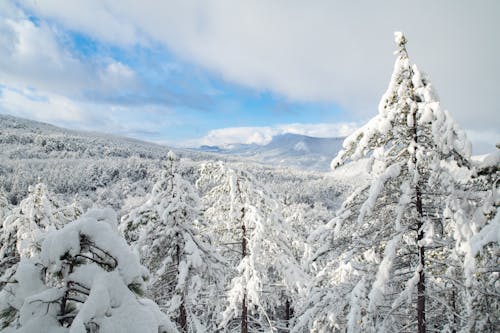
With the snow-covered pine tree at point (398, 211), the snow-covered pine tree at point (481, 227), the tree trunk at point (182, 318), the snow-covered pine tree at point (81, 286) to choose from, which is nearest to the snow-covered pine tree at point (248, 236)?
the tree trunk at point (182, 318)

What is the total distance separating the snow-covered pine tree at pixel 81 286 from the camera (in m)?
2.65

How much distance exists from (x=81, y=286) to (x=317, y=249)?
6504 millimetres

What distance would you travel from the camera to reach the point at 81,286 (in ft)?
9.53

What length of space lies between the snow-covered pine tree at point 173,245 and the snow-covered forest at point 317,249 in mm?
44

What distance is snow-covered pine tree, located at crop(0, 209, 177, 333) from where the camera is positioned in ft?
8.71

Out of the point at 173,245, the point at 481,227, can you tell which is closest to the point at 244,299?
the point at 173,245

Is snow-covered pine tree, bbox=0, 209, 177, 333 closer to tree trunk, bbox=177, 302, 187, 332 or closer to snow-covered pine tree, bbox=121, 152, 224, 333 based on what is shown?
snow-covered pine tree, bbox=121, 152, 224, 333

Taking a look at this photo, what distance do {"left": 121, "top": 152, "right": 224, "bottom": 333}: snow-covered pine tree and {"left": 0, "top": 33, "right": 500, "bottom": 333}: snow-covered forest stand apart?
0.15ft

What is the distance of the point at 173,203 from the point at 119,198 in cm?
15753

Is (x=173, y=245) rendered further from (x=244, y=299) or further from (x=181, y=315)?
(x=244, y=299)

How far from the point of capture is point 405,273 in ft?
23.1

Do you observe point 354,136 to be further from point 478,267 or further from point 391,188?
point 478,267

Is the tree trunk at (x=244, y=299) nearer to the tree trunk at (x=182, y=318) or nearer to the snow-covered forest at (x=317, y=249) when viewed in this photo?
the snow-covered forest at (x=317, y=249)

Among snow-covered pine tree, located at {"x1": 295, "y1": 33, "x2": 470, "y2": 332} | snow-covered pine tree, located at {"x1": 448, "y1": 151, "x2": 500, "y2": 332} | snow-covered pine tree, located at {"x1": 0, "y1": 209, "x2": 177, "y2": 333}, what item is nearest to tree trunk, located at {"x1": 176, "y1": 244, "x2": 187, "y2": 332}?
snow-covered pine tree, located at {"x1": 295, "y1": 33, "x2": 470, "y2": 332}
